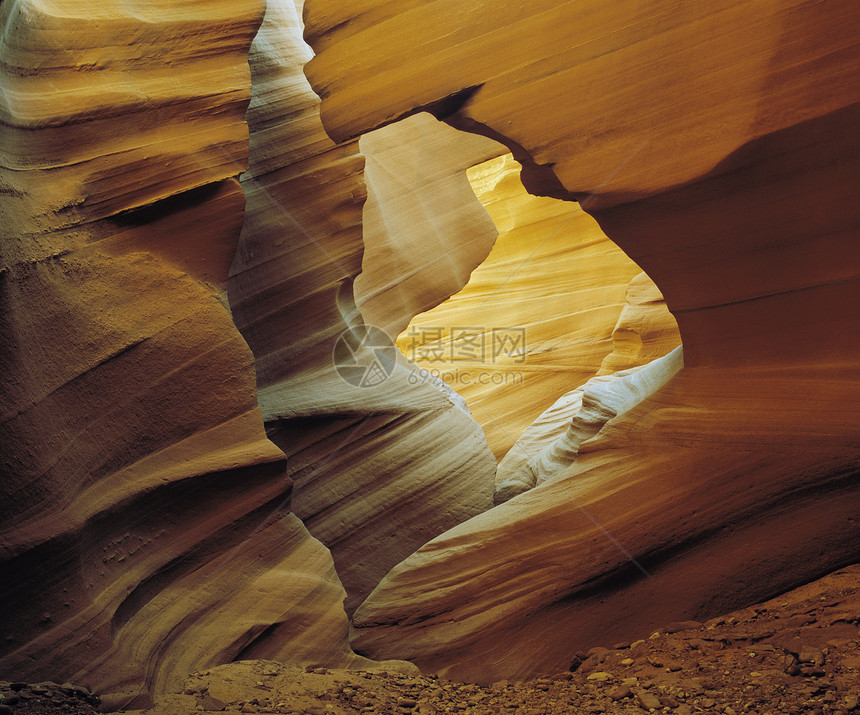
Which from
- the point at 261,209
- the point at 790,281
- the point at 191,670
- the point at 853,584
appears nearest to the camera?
the point at 853,584

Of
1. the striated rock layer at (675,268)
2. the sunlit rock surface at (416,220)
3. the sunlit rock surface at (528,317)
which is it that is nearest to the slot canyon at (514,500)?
the striated rock layer at (675,268)

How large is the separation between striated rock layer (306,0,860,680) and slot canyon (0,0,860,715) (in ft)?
0.05

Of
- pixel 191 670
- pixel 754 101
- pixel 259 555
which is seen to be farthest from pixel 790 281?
pixel 191 670

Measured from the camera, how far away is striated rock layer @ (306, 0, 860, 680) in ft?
10.6

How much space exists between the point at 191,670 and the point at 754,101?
4.14 metres

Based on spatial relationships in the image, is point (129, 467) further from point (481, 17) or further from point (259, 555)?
point (481, 17)

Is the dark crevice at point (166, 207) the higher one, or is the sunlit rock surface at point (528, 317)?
the dark crevice at point (166, 207)

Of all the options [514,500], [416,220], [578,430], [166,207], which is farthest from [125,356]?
[416,220]

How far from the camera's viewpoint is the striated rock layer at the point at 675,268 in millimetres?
3230

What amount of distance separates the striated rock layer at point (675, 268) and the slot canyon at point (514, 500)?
0.05 ft

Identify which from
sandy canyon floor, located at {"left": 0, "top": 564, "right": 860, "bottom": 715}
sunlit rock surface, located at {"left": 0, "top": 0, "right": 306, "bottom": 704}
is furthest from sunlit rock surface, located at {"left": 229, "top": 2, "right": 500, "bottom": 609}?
sandy canyon floor, located at {"left": 0, "top": 564, "right": 860, "bottom": 715}

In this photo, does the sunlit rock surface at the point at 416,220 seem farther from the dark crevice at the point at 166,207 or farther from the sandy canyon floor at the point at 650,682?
the sandy canyon floor at the point at 650,682

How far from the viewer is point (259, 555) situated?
4.05m

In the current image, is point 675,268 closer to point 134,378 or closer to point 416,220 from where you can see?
point 134,378
